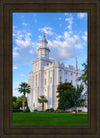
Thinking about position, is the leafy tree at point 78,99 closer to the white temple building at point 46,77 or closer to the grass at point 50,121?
the grass at point 50,121

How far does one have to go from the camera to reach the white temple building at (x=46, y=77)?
19481 mm

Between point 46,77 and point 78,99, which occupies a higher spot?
point 46,77

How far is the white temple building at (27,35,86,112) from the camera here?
63.9 ft

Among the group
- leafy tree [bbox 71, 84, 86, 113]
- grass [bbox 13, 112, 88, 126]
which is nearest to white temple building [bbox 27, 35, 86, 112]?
leafy tree [bbox 71, 84, 86, 113]

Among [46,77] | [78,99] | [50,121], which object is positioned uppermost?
[46,77]

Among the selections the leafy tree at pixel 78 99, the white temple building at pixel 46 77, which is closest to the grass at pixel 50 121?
the leafy tree at pixel 78 99

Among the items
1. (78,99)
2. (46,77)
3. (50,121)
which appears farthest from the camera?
(46,77)

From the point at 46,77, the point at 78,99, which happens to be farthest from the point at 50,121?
the point at 46,77

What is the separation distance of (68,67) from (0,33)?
18937 mm

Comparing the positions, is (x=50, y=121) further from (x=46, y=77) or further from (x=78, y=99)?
(x=46, y=77)

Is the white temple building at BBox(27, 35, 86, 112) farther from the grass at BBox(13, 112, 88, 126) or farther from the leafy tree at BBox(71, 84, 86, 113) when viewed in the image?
the grass at BBox(13, 112, 88, 126)

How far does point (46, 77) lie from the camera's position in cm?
2059
